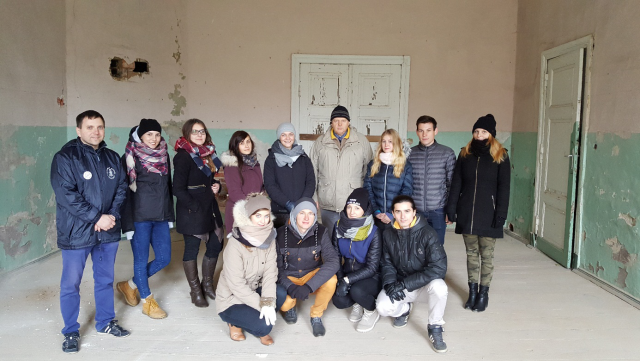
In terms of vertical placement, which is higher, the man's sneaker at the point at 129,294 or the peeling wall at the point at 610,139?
the peeling wall at the point at 610,139

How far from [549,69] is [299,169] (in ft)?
9.99

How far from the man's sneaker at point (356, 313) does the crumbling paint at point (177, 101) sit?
366cm

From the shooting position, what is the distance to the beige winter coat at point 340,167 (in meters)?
3.54

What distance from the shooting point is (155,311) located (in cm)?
312

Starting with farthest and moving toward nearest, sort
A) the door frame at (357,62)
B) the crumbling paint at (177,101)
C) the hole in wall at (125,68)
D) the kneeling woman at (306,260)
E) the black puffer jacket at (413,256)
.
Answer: the door frame at (357,62)
the crumbling paint at (177,101)
the hole in wall at (125,68)
the kneeling woman at (306,260)
the black puffer jacket at (413,256)

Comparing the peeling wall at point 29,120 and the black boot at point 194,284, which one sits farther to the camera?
the peeling wall at point 29,120

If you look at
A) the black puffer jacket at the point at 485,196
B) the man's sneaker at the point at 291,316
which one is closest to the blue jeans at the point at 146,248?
the man's sneaker at the point at 291,316

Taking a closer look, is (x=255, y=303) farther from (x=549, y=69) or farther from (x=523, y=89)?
(x=523, y=89)

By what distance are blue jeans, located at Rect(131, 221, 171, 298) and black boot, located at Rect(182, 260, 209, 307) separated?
0.51 ft

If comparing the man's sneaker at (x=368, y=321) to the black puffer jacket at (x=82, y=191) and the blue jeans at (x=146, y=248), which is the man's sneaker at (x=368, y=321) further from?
the black puffer jacket at (x=82, y=191)

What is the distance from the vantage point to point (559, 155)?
15.1 ft

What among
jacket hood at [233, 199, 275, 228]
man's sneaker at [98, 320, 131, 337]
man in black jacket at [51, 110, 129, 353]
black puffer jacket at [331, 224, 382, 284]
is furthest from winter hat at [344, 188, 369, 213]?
man's sneaker at [98, 320, 131, 337]

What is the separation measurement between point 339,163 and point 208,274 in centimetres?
124

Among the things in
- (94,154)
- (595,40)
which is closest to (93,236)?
(94,154)
